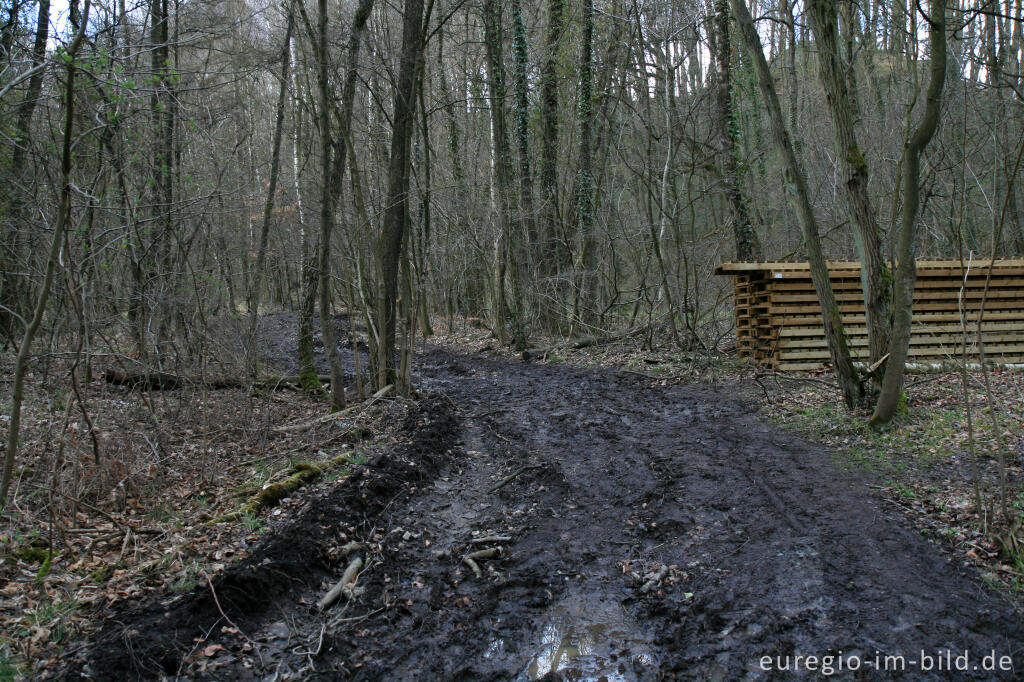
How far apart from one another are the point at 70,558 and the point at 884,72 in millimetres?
32309

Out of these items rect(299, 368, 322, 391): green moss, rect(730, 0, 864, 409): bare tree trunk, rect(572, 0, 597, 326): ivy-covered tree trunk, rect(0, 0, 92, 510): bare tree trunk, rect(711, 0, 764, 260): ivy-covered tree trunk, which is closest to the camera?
rect(0, 0, 92, 510): bare tree trunk

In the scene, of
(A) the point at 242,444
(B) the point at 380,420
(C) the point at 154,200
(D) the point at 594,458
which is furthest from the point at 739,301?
(C) the point at 154,200

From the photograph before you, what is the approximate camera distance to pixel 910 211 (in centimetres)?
690

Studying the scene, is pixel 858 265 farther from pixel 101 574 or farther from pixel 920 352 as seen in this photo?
pixel 101 574

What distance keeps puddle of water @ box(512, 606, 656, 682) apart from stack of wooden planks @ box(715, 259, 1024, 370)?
9038 mm

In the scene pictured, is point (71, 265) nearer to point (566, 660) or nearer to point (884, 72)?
point (566, 660)

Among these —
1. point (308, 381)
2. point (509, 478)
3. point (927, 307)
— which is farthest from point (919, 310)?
point (308, 381)

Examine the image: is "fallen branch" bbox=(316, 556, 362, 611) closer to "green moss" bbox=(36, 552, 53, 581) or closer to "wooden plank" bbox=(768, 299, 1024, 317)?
"green moss" bbox=(36, 552, 53, 581)

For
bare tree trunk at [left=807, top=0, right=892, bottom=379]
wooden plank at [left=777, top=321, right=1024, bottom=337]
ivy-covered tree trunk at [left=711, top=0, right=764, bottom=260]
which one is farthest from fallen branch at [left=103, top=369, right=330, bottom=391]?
ivy-covered tree trunk at [left=711, top=0, right=764, bottom=260]

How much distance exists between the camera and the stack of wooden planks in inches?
465

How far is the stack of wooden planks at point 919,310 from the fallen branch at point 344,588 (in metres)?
9.46

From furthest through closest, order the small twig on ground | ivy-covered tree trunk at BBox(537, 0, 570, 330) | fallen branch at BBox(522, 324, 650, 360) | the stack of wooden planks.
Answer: ivy-covered tree trunk at BBox(537, 0, 570, 330), fallen branch at BBox(522, 324, 650, 360), the stack of wooden planks, the small twig on ground

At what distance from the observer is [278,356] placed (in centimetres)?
1748

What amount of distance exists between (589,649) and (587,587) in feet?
2.41
